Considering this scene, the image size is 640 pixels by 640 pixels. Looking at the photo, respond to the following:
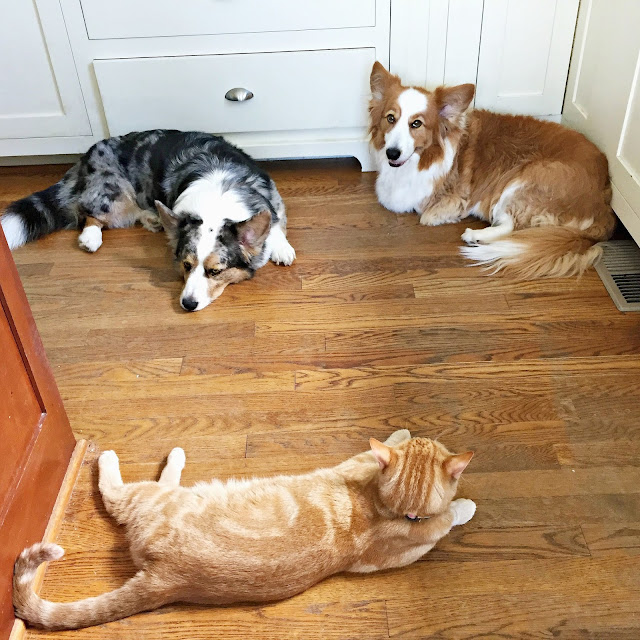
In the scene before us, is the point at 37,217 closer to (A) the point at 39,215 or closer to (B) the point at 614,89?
(A) the point at 39,215

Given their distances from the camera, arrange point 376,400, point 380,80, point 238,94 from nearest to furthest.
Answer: point 376,400 < point 380,80 < point 238,94

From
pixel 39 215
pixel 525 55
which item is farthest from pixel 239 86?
pixel 525 55

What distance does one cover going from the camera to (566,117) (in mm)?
2871

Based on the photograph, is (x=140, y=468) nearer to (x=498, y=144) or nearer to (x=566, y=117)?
(x=498, y=144)

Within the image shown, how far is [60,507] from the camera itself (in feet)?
5.40

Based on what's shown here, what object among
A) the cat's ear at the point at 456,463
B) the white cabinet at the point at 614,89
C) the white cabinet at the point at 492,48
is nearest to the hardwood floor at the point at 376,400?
the cat's ear at the point at 456,463

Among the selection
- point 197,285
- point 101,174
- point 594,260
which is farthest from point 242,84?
point 594,260

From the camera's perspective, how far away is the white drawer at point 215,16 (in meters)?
2.65

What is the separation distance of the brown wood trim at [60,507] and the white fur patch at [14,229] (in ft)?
3.90

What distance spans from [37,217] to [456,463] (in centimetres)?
208

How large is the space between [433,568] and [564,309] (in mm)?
1103

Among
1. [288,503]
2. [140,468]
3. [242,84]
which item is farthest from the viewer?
[242,84]

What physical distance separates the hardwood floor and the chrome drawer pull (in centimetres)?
54

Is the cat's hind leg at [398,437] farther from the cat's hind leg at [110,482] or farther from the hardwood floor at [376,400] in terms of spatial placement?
the cat's hind leg at [110,482]
